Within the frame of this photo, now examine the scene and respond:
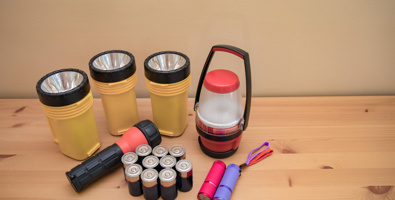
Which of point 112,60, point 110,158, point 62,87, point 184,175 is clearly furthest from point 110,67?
point 184,175

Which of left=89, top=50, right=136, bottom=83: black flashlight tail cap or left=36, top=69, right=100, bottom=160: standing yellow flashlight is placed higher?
left=89, top=50, right=136, bottom=83: black flashlight tail cap

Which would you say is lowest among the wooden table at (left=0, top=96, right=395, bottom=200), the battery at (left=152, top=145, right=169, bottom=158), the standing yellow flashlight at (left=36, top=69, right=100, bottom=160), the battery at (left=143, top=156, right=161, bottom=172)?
the wooden table at (left=0, top=96, right=395, bottom=200)

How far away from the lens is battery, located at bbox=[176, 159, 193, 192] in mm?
582

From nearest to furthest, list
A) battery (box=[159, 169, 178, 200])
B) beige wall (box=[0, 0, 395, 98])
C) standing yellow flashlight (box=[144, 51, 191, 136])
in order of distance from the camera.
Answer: battery (box=[159, 169, 178, 200]) < standing yellow flashlight (box=[144, 51, 191, 136]) < beige wall (box=[0, 0, 395, 98])

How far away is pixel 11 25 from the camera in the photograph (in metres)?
0.80

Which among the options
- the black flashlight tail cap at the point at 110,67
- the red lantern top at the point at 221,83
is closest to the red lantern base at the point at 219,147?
the red lantern top at the point at 221,83

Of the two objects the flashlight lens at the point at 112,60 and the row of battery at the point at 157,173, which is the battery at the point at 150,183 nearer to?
the row of battery at the point at 157,173

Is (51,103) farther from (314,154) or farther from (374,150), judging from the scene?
(374,150)

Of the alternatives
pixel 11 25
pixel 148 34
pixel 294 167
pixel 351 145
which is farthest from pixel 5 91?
pixel 351 145

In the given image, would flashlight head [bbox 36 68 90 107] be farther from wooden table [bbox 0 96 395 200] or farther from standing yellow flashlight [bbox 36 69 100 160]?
wooden table [bbox 0 96 395 200]

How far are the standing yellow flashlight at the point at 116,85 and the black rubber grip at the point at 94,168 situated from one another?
0.33ft

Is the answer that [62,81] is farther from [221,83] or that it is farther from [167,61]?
[221,83]

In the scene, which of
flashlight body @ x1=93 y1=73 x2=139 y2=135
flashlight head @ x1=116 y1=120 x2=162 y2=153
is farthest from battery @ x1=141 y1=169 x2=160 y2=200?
flashlight body @ x1=93 y1=73 x2=139 y2=135

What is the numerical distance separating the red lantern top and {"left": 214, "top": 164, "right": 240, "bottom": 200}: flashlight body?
0.54 ft
